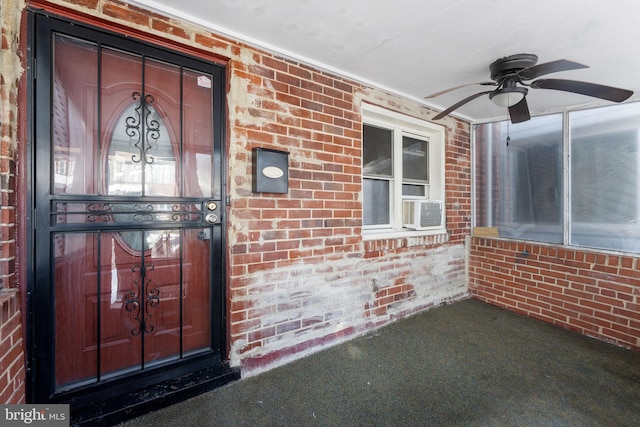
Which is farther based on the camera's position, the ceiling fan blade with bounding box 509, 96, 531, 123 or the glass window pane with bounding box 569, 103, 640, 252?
the glass window pane with bounding box 569, 103, 640, 252

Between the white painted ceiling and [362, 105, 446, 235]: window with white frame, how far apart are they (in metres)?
0.69

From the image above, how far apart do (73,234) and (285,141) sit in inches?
58.6

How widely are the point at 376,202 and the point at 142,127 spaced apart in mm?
2293

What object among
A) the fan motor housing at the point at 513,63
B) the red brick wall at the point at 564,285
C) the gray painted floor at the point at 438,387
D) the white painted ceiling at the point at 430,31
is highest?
the white painted ceiling at the point at 430,31

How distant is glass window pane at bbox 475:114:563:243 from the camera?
3364mm

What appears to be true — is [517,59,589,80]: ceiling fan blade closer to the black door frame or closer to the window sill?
the window sill

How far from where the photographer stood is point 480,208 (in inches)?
157

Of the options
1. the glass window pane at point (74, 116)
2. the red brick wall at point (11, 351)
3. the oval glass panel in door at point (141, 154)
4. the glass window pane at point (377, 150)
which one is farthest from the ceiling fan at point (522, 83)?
the red brick wall at point (11, 351)

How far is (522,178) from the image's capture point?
3.61 meters

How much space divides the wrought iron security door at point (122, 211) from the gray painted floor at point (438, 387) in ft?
1.48

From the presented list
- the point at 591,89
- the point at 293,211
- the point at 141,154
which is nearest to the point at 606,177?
the point at 591,89

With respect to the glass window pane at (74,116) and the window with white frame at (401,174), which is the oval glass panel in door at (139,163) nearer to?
the glass window pane at (74,116)

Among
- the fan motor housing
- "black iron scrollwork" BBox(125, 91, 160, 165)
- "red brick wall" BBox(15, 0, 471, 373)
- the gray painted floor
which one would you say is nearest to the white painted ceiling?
the fan motor housing

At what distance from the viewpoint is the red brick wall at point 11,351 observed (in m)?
1.32
